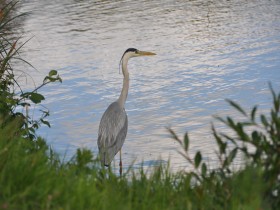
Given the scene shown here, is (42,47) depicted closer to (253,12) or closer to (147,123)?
(253,12)

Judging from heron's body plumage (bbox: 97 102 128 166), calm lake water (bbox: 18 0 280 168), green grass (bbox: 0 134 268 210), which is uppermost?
calm lake water (bbox: 18 0 280 168)

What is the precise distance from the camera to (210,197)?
414 cm

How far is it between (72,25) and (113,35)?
3.04 meters

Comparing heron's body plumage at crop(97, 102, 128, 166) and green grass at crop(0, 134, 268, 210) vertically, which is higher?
heron's body plumage at crop(97, 102, 128, 166)

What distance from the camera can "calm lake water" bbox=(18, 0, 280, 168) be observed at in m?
10.9

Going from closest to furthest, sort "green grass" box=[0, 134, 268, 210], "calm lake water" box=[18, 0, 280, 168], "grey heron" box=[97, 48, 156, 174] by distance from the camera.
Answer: "green grass" box=[0, 134, 268, 210] → "grey heron" box=[97, 48, 156, 174] → "calm lake water" box=[18, 0, 280, 168]

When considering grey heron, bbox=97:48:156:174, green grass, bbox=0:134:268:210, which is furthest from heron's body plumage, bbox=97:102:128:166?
green grass, bbox=0:134:268:210

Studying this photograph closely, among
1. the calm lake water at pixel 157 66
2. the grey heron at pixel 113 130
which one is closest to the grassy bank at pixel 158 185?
the calm lake water at pixel 157 66

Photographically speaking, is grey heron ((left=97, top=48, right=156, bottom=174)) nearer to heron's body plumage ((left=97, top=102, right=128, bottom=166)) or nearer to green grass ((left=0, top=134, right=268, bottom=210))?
heron's body plumage ((left=97, top=102, right=128, bottom=166))

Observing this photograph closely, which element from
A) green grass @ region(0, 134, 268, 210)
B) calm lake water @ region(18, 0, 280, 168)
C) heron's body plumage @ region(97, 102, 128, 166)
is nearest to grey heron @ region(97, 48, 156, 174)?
heron's body plumage @ region(97, 102, 128, 166)

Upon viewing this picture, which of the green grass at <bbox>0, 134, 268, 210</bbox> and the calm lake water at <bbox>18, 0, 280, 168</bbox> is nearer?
the green grass at <bbox>0, 134, 268, 210</bbox>

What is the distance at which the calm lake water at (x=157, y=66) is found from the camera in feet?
35.8

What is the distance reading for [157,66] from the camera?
52.6 feet

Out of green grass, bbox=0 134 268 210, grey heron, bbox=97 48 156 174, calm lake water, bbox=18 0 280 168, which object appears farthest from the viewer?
calm lake water, bbox=18 0 280 168
